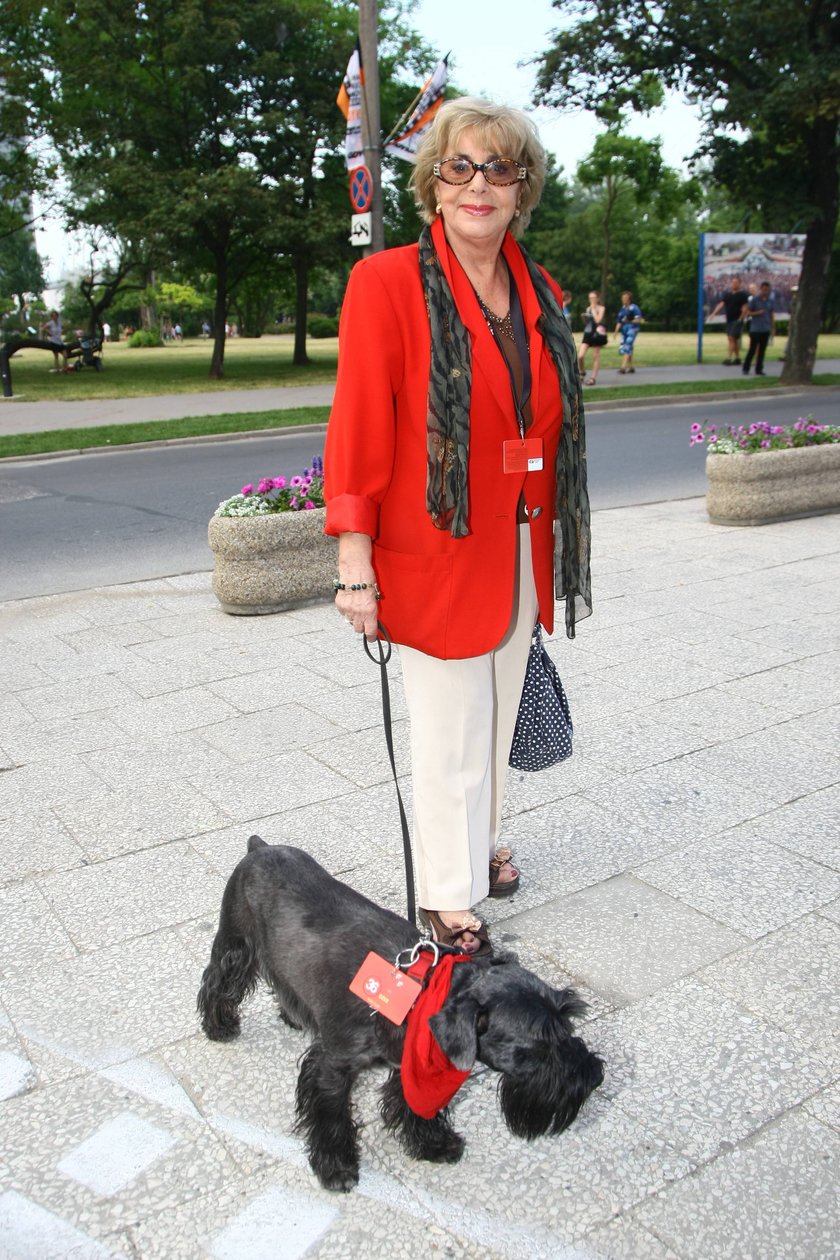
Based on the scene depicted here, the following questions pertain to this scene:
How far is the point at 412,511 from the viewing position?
97.5 inches

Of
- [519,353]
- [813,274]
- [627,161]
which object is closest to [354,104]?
[813,274]

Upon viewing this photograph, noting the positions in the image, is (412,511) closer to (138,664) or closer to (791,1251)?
(791,1251)

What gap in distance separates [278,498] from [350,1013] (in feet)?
15.0

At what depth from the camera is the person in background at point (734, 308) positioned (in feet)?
82.2

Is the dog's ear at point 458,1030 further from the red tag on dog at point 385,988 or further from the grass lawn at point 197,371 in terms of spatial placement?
the grass lawn at point 197,371

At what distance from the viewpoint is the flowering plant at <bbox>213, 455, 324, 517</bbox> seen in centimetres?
620

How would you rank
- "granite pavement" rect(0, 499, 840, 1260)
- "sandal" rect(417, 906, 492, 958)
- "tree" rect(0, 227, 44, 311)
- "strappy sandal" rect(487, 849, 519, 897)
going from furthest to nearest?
"tree" rect(0, 227, 44, 311)
"strappy sandal" rect(487, 849, 519, 897)
"sandal" rect(417, 906, 492, 958)
"granite pavement" rect(0, 499, 840, 1260)

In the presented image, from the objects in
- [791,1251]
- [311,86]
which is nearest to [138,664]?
[791,1251]

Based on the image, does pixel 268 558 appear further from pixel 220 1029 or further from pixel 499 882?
pixel 220 1029

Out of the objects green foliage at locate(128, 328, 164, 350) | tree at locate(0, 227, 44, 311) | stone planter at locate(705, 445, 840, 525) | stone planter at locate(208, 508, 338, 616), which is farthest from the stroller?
tree at locate(0, 227, 44, 311)

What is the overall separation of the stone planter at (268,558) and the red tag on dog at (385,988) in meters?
4.15

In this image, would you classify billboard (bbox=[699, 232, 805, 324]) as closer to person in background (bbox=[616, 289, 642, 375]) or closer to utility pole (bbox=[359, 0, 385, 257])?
person in background (bbox=[616, 289, 642, 375])

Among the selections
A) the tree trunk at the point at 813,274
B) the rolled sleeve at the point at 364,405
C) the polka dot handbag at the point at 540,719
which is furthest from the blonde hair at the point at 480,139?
the tree trunk at the point at 813,274

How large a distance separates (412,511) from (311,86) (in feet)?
87.3
